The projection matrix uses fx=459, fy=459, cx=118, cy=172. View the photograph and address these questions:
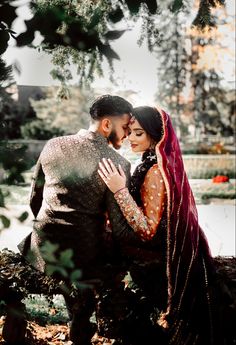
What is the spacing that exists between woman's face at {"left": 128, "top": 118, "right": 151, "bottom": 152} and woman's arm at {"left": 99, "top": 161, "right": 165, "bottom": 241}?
257 mm

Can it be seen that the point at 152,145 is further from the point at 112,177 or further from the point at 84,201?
the point at 84,201

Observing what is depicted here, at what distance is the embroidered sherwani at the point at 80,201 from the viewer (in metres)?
3.07

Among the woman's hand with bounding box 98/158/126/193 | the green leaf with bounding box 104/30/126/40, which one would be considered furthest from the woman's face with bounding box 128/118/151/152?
the green leaf with bounding box 104/30/126/40

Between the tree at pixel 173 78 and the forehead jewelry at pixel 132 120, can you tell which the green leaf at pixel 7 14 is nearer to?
the forehead jewelry at pixel 132 120

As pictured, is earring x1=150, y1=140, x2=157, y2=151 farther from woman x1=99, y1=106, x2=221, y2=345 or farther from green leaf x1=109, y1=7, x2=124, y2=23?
green leaf x1=109, y1=7, x2=124, y2=23

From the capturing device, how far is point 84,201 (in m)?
3.07

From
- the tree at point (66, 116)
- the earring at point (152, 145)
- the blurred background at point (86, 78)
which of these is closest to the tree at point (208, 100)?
the blurred background at point (86, 78)

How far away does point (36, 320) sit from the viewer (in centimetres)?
417

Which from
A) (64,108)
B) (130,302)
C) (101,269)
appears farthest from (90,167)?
(64,108)

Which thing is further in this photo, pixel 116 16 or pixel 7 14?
pixel 116 16

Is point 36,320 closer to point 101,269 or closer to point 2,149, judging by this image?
point 101,269

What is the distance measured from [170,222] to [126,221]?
0.34m

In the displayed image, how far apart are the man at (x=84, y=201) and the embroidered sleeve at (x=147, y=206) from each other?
0.07 meters

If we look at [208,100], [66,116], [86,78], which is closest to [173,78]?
[208,100]
